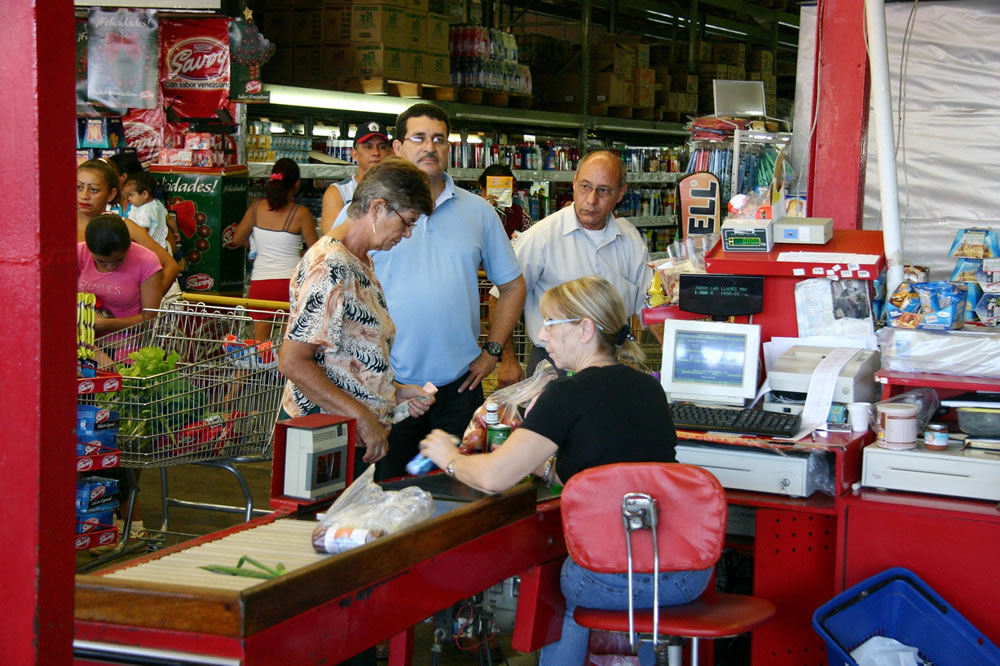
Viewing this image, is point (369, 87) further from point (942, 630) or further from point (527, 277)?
point (942, 630)

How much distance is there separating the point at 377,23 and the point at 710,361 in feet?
15.2

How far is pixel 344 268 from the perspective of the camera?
3078mm

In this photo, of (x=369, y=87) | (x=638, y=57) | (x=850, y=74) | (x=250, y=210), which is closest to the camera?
(x=850, y=74)

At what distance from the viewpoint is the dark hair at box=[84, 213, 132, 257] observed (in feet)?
15.9

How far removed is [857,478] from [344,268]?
163cm

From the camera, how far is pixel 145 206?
6.41 meters

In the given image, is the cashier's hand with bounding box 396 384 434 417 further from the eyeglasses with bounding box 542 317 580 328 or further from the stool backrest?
the stool backrest

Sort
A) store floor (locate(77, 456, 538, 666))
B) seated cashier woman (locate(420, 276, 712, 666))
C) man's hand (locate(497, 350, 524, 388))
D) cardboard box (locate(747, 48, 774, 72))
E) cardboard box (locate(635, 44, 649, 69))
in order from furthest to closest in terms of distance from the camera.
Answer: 1. cardboard box (locate(747, 48, 774, 72))
2. cardboard box (locate(635, 44, 649, 69))
3. store floor (locate(77, 456, 538, 666))
4. man's hand (locate(497, 350, 524, 388))
5. seated cashier woman (locate(420, 276, 712, 666))

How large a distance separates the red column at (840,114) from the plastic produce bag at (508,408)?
1.83 m

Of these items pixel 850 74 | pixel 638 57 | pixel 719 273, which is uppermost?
pixel 638 57

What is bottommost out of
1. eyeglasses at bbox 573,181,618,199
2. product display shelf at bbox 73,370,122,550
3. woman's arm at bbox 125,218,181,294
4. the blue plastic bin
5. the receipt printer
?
the blue plastic bin

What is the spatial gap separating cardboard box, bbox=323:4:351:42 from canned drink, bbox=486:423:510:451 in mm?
5219

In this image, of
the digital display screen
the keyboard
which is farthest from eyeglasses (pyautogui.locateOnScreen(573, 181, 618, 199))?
the keyboard

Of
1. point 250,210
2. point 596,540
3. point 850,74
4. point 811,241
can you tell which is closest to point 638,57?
point 250,210
